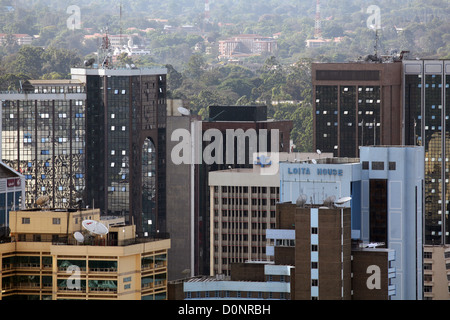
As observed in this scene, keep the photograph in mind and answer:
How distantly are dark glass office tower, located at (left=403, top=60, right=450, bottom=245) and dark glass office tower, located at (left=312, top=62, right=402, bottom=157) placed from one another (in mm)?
1769

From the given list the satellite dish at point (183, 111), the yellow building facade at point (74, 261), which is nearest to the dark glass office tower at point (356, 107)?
the satellite dish at point (183, 111)

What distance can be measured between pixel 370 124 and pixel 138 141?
25988 millimetres

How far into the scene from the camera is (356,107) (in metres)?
143

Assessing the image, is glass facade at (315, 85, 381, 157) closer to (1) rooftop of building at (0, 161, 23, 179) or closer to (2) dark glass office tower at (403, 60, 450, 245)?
(2) dark glass office tower at (403, 60, 450, 245)

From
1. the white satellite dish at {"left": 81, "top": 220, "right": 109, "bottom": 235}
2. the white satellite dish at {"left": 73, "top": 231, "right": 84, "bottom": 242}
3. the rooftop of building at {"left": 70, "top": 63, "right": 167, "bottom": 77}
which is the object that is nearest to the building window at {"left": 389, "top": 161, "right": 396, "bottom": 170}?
the white satellite dish at {"left": 81, "top": 220, "right": 109, "bottom": 235}

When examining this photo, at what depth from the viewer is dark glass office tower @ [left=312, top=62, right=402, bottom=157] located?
467ft

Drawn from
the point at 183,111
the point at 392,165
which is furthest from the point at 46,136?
the point at 392,165

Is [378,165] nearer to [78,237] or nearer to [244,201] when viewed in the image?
[78,237]

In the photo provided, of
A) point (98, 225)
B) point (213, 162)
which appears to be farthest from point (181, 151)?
point (98, 225)

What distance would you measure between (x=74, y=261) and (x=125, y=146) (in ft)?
224

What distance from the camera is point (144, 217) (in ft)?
432
